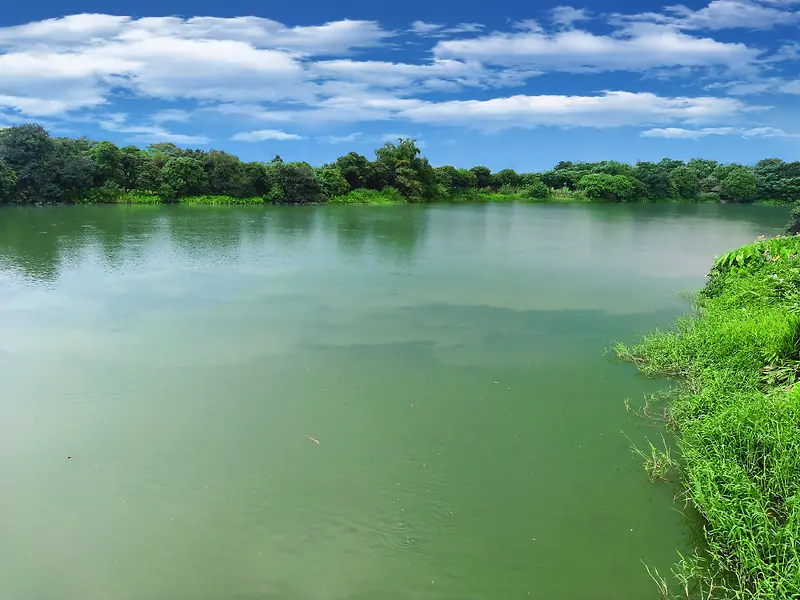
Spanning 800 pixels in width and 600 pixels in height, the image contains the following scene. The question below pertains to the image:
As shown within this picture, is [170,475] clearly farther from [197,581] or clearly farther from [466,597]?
[466,597]

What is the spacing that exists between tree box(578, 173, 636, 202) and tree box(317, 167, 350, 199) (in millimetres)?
20728

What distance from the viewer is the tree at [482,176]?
4456cm

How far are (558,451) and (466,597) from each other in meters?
1.56

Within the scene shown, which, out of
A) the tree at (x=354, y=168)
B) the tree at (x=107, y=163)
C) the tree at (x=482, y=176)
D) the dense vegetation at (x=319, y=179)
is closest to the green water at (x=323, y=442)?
the dense vegetation at (x=319, y=179)

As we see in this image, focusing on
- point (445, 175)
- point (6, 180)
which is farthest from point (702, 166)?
point (6, 180)

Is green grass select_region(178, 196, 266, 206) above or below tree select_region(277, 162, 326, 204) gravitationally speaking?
below

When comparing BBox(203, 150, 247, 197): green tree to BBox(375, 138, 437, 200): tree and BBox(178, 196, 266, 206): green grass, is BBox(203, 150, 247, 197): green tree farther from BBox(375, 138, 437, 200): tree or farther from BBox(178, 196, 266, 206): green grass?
BBox(375, 138, 437, 200): tree

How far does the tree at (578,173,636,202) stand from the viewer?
4412cm

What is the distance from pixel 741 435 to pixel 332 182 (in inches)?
1254

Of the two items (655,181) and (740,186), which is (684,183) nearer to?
(655,181)

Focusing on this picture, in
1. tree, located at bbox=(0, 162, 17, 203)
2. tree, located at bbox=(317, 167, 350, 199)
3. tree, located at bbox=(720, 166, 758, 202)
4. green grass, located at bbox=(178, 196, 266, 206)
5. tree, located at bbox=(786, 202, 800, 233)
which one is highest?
tree, located at bbox=(720, 166, 758, 202)

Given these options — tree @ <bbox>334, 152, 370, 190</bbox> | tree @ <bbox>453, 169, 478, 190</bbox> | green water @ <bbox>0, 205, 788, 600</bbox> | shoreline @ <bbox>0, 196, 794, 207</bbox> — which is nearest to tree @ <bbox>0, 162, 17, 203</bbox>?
shoreline @ <bbox>0, 196, 794, 207</bbox>

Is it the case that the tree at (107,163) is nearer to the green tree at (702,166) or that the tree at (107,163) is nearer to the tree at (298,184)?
the tree at (298,184)

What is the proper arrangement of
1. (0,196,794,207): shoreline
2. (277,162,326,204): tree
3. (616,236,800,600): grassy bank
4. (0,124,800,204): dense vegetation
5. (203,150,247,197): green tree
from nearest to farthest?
1. (616,236,800,600): grassy bank
2. (0,124,800,204): dense vegetation
3. (0,196,794,207): shoreline
4. (203,150,247,197): green tree
5. (277,162,326,204): tree
